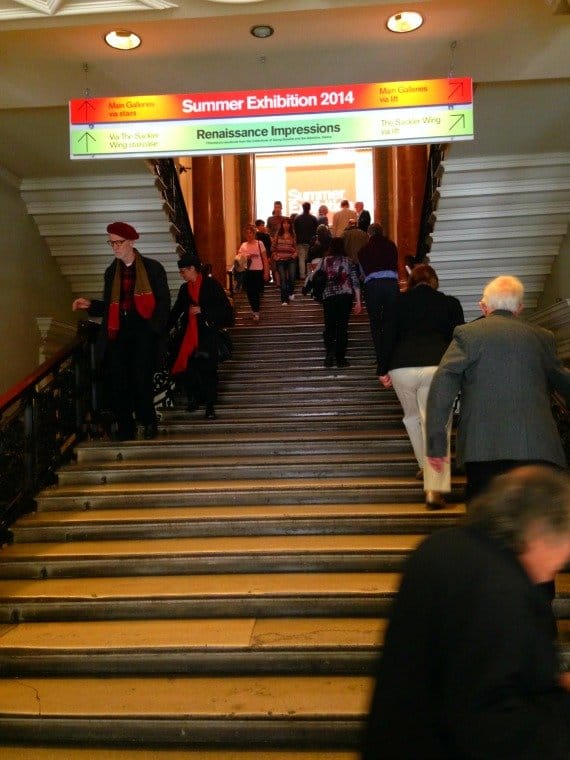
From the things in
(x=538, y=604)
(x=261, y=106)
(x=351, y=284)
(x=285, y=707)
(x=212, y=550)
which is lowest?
(x=285, y=707)

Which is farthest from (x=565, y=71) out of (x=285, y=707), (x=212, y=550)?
(x=285, y=707)

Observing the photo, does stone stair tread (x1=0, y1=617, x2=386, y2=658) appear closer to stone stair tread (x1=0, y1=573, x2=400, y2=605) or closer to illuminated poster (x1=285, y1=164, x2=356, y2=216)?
stone stair tread (x1=0, y1=573, x2=400, y2=605)

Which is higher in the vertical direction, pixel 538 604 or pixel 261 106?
pixel 261 106

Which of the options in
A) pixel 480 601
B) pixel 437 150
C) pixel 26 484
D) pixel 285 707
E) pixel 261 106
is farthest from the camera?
pixel 437 150

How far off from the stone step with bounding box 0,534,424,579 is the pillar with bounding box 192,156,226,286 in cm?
893

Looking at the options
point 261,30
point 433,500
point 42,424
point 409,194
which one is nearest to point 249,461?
point 433,500

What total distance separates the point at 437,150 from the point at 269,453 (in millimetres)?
4833

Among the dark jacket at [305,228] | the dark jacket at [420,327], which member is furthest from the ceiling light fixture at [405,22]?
the dark jacket at [305,228]

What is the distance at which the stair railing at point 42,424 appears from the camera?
470 centimetres

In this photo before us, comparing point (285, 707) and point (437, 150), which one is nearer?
point (285, 707)

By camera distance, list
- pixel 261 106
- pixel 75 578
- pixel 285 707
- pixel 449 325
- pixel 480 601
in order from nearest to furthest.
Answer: pixel 480 601 → pixel 285 707 → pixel 75 578 → pixel 449 325 → pixel 261 106

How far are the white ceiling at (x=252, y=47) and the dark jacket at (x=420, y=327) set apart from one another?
2034mm

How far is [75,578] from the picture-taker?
4148 millimetres

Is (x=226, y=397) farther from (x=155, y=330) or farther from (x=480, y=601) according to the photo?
(x=480, y=601)
